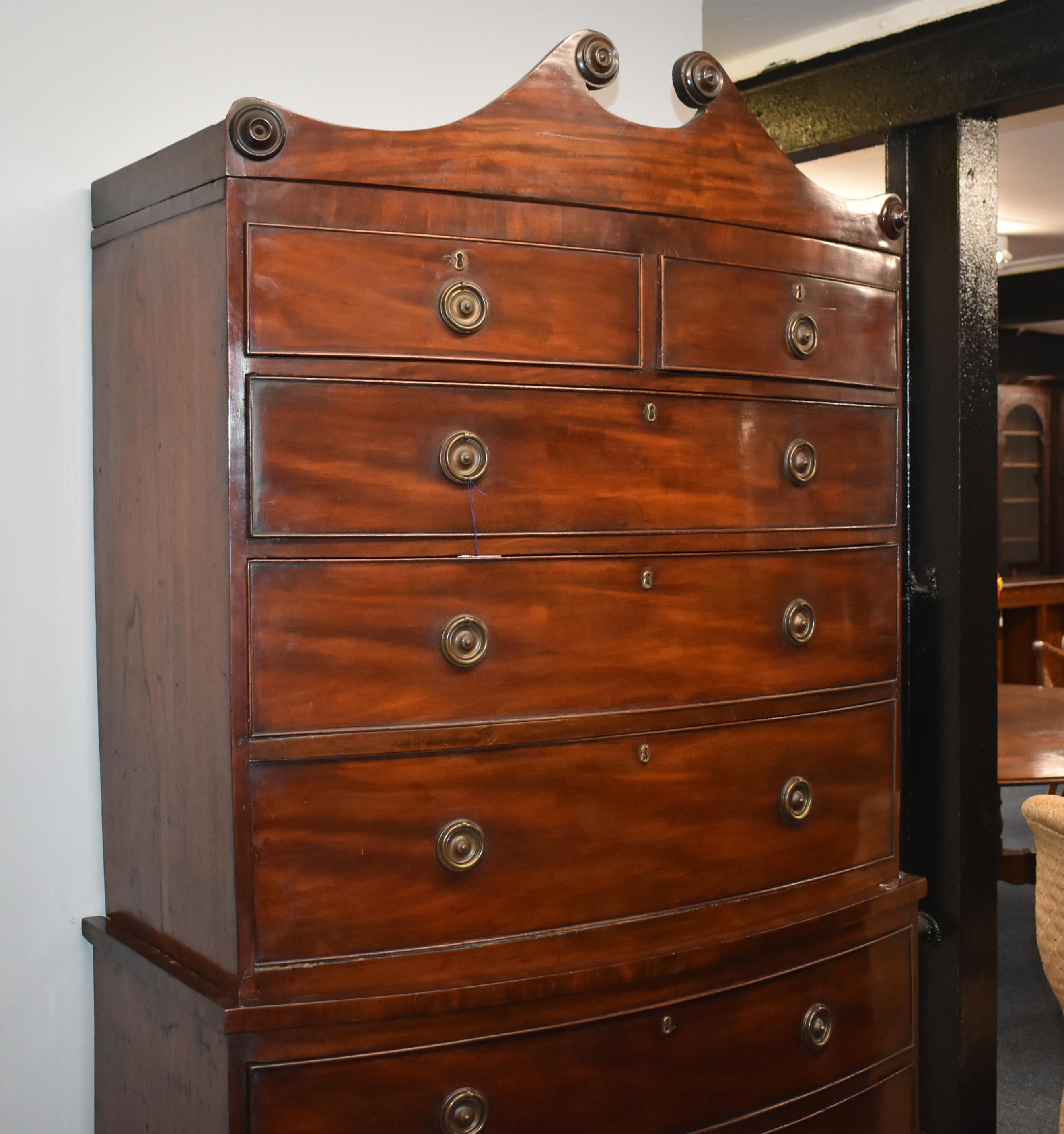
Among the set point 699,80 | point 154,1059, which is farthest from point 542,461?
point 154,1059

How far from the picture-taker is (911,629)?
284 centimetres

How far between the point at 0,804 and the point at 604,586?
3.41 ft

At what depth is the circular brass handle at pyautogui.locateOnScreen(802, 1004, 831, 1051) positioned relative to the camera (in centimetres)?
207

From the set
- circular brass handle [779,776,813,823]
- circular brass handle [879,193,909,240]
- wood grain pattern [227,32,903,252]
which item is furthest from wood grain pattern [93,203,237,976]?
circular brass handle [879,193,909,240]

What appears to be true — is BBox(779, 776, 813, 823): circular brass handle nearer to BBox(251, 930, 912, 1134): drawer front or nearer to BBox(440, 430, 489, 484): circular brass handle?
BBox(251, 930, 912, 1134): drawer front

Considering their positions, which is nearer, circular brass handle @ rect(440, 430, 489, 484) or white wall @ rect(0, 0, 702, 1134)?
circular brass handle @ rect(440, 430, 489, 484)

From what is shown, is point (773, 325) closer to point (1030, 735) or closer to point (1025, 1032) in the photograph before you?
point (1030, 735)

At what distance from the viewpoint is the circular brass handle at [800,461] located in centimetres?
204

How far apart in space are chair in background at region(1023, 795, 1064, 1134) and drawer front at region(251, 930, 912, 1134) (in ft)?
0.82

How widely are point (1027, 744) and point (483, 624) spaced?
2620 millimetres

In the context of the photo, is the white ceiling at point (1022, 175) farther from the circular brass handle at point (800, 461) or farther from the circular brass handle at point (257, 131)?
the circular brass handle at point (257, 131)

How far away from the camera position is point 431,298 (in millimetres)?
1699

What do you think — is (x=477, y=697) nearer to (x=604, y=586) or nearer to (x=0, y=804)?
(x=604, y=586)

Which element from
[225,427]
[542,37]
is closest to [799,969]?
[225,427]
